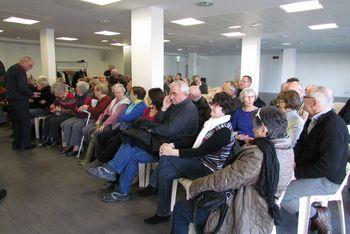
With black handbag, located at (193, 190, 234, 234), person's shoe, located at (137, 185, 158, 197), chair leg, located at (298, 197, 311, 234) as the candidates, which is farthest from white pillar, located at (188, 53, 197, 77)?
black handbag, located at (193, 190, 234, 234)

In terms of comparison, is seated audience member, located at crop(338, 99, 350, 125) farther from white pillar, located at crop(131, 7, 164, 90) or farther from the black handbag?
white pillar, located at crop(131, 7, 164, 90)

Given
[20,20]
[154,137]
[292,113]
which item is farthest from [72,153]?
[20,20]

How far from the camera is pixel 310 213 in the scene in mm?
2252

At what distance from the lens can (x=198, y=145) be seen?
2498mm

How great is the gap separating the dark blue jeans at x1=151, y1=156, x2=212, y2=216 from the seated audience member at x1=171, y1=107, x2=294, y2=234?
65 centimetres

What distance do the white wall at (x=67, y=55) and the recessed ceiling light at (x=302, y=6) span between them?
10.7 meters

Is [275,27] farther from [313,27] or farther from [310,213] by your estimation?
[310,213]

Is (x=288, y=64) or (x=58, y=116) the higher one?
(x=288, y=64)

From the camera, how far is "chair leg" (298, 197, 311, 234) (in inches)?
84.0

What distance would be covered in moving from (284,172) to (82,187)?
8.21ft

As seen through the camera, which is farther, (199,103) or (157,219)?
(199,103)

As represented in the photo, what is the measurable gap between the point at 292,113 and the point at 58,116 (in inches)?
162

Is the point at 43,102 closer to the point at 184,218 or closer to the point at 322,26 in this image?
the point at 184,218

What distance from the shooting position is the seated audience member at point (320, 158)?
203cm
